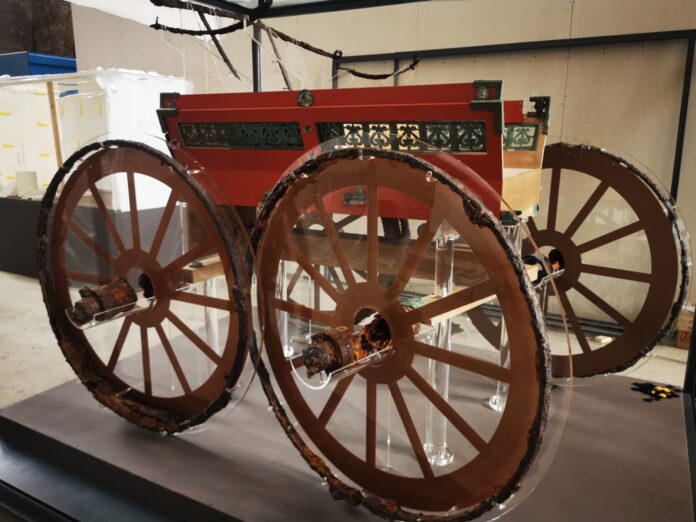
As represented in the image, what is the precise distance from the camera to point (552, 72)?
3.29 meters

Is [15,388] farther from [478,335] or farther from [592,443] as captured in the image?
[592,443]

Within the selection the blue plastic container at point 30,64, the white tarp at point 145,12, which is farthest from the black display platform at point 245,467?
the blue plastic container at point 30,64

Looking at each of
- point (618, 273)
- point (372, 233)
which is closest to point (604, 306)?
point (618, 273)

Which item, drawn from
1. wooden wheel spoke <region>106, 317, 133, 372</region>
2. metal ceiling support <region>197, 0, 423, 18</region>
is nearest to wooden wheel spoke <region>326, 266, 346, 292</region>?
wooden wheel spoke <region>106, 317, 133, 372</region>

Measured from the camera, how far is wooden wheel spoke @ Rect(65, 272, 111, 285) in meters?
1.70

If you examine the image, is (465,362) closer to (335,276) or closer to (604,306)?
(335,276)

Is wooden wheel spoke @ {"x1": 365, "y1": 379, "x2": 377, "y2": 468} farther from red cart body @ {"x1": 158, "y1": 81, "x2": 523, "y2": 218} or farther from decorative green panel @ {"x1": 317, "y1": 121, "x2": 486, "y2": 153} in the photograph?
decorative green panel @ {"x1": 317, "y1": 121, "x2": 486, "y2": 153}

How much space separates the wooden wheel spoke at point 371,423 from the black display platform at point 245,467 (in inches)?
6.4

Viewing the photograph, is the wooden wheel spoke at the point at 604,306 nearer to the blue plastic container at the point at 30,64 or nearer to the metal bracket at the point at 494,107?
the metal bracket at the point at 494,107

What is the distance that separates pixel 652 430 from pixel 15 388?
2780 mm

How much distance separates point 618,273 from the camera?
1952 mm

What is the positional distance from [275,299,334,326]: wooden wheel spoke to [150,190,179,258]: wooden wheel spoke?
1.33 ft

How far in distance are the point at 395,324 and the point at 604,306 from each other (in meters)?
1.15

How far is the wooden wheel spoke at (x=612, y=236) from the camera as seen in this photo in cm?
191
